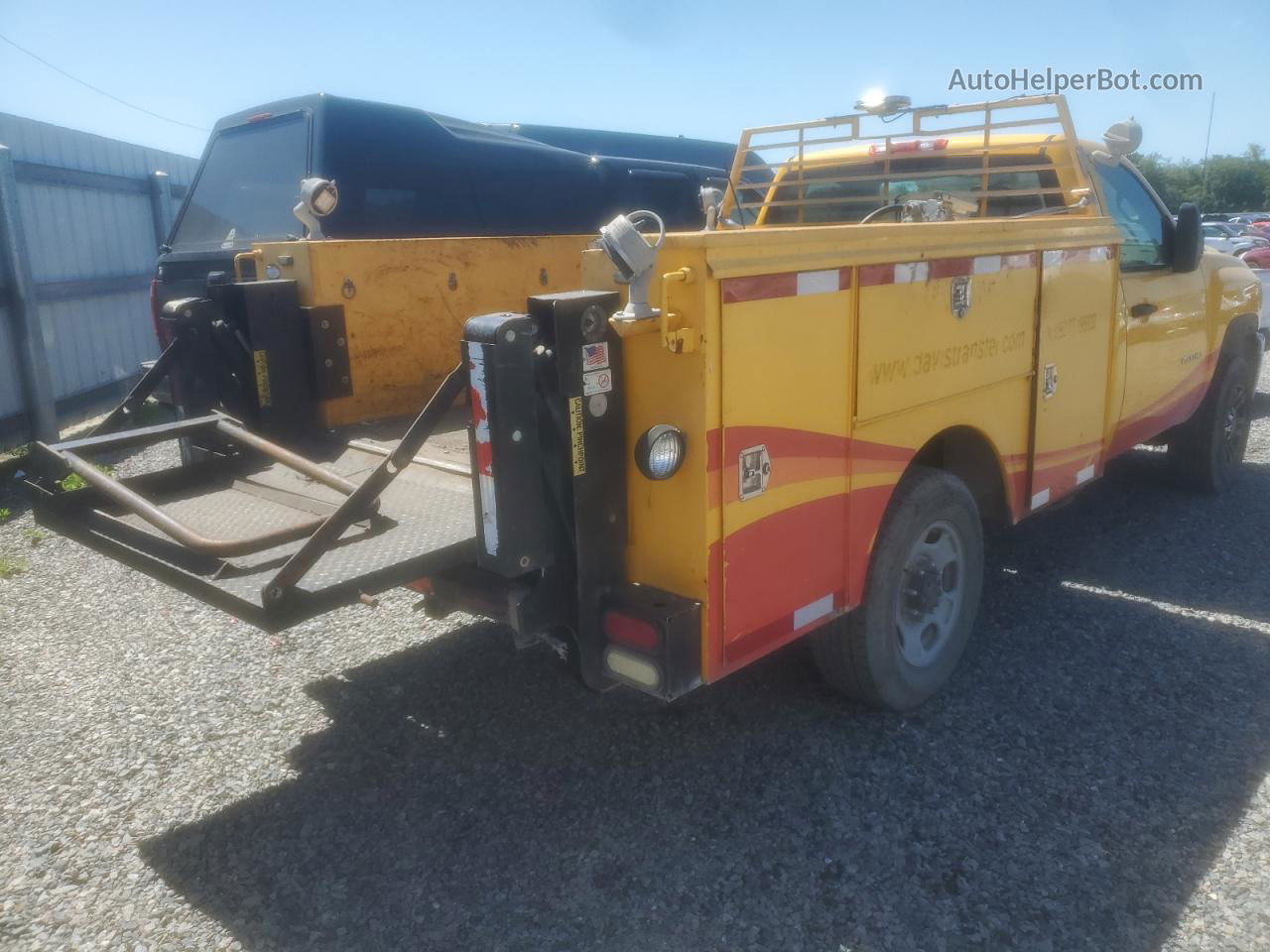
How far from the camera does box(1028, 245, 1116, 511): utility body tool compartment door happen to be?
3.90m

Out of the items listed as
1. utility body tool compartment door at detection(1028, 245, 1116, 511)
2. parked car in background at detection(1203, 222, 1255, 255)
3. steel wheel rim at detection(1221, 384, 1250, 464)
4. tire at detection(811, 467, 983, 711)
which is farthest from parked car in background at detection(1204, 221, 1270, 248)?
tire at detection(811, 467, 983, 711)

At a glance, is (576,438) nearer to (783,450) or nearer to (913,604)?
(783,450)

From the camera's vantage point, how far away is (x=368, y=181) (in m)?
6.52

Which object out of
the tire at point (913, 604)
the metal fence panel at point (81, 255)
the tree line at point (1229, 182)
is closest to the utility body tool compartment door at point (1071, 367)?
the tire at point (913, 604)

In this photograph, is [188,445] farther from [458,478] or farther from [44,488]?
[458,478]

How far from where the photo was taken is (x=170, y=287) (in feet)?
21.8

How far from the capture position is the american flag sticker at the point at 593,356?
100.0 inches

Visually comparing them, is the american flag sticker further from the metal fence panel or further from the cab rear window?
the metal fence panel

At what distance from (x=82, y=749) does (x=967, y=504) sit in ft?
10.5

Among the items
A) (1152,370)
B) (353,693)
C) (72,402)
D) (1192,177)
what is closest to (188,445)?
(353,693)

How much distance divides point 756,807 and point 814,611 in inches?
25.1

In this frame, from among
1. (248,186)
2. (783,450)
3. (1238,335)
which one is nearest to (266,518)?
(783,450)

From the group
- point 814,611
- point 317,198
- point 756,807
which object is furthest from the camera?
point 317,198

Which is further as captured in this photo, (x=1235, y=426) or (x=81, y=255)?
(x=81, y=255)
